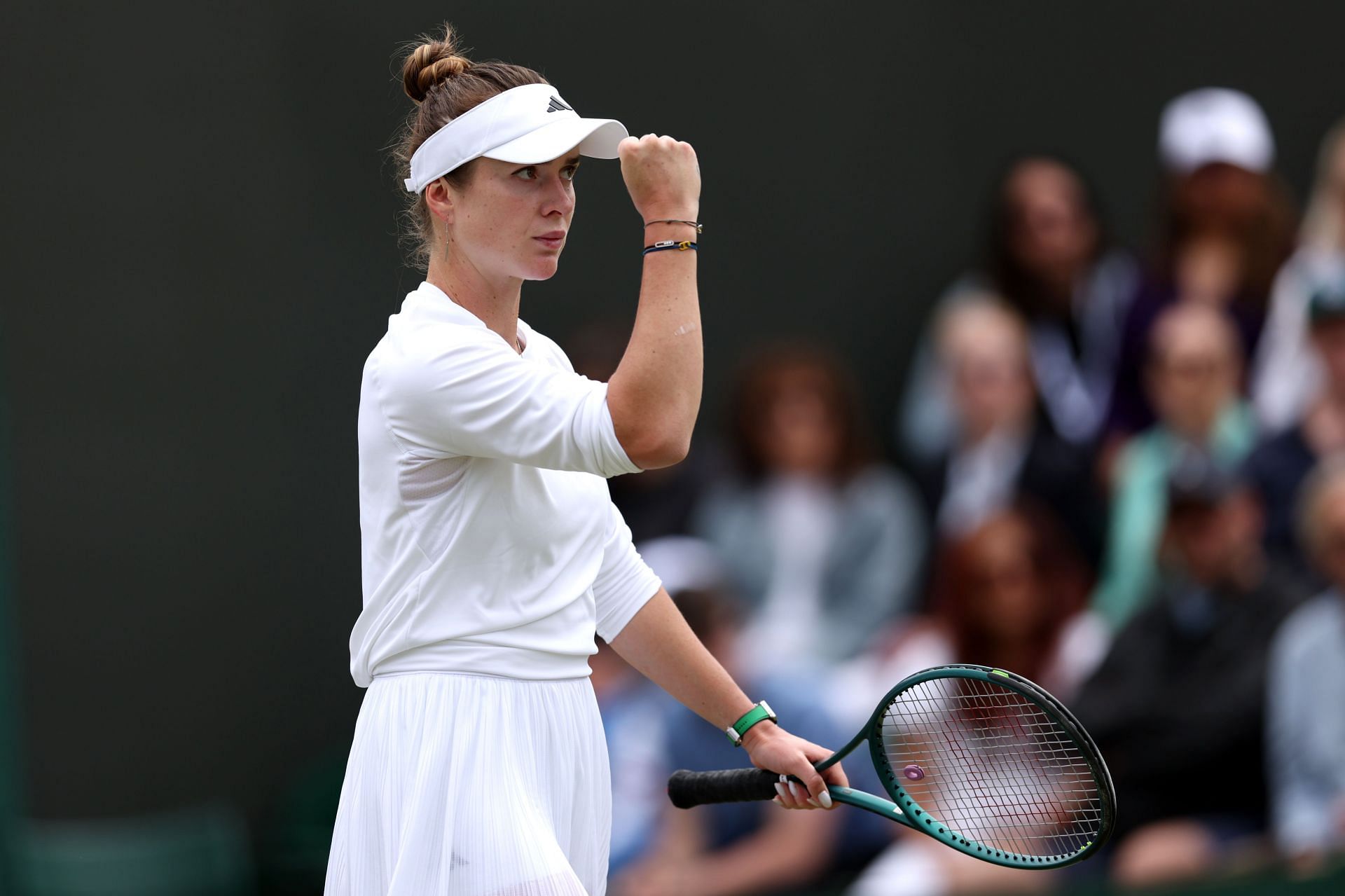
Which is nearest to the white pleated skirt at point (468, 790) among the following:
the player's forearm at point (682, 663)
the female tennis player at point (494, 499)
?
the female tennis player at point (494, 499)

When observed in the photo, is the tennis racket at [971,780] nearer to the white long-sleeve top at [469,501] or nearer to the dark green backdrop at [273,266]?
the white long-sleeve top at [469,501]

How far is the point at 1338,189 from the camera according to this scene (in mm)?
5840

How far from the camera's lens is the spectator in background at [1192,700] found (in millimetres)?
4969

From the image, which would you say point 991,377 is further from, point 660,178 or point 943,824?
point 660,178

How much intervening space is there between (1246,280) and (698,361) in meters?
3.93

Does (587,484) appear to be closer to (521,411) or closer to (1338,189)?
(521,411)

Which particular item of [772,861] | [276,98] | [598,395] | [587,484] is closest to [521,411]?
[598,395]

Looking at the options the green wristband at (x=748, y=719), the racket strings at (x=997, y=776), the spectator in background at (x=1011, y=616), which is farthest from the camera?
the spectator in background at (x=1011, y=616)

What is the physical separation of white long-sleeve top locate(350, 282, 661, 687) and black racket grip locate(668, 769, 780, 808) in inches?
12.8

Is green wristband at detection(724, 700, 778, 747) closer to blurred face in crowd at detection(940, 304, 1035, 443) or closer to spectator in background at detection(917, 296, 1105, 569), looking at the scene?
spectator in background at detection(917, 296, 1105, 569)

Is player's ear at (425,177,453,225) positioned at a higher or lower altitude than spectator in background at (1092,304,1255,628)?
higher

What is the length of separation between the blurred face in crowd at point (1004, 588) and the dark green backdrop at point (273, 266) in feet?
5.14

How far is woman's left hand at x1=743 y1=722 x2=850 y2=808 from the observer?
270cm

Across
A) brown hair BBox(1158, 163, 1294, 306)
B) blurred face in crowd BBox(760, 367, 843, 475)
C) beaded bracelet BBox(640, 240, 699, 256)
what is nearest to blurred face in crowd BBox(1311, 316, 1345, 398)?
brown hair BBox(1158, 163, 1294, 306)
